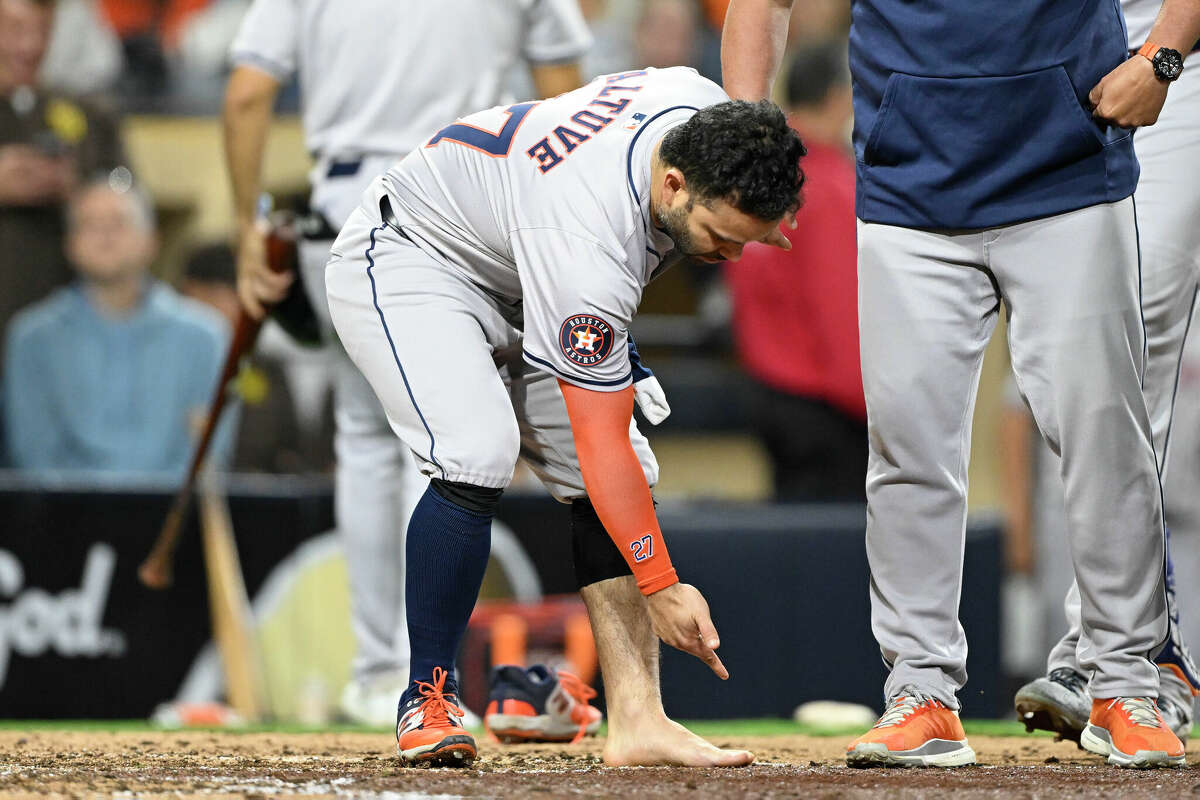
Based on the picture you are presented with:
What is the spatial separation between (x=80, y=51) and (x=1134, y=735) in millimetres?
6835

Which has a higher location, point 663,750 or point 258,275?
point 258,275

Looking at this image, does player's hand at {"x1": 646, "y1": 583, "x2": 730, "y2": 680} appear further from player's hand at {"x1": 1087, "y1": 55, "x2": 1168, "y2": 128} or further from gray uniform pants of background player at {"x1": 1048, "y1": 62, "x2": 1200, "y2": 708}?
player's hand at {"x1": 1087, "y1": 55, "x2": 1168, "y2": 128}

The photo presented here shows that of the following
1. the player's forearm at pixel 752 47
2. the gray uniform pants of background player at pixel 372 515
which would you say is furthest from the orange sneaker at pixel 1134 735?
the gray uniform pants of background player at pixel 372 515

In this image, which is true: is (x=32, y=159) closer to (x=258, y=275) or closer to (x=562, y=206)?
(x=258, y=275)

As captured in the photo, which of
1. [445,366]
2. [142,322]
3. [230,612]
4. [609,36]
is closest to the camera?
[445,366]

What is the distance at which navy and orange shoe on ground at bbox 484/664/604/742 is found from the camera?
13.0 feet

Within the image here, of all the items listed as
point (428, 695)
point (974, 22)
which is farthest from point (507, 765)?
point (974, 22)

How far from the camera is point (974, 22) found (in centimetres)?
328

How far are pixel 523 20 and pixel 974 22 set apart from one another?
2.05 m

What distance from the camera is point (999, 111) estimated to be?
10.8 feet

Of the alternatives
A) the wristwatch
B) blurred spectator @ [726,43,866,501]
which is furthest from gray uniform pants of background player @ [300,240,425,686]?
the wristwatch

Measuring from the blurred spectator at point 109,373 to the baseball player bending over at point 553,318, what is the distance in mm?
3431

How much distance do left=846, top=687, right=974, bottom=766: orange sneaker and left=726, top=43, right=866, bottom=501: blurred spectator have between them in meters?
3.25

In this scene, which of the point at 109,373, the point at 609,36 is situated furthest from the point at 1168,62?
the point at 609,36
